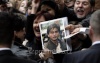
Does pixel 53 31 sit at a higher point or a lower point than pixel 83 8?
lower

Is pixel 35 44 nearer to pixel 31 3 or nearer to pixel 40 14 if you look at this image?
pixel 40 14

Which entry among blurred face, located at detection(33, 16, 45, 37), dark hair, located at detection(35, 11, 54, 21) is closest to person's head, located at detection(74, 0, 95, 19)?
dark hair, located at detection(35, 11, 54, 21)

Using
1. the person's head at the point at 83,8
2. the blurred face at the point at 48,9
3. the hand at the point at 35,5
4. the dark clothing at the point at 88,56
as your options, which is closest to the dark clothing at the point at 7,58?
the dark clothing at the point at 88,56

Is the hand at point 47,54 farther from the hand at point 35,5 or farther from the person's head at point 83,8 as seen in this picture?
the hand at point 35,5

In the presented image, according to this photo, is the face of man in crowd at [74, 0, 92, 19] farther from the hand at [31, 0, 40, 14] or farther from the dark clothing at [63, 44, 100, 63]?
the dark clothing at [63, 44, 100, 63]

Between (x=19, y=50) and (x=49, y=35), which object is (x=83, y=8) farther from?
(x=19, y=50)

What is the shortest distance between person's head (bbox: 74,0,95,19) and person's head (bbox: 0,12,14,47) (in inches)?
71.9

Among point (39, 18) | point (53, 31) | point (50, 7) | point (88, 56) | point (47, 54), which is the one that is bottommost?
point (47, 54)

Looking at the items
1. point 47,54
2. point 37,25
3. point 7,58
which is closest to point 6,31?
point 7,58

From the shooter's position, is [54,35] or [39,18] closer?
[54,35]

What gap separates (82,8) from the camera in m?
4.56

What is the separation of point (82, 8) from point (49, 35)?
94cm

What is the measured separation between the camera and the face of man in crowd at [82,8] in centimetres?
452

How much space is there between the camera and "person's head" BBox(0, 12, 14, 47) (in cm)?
279
